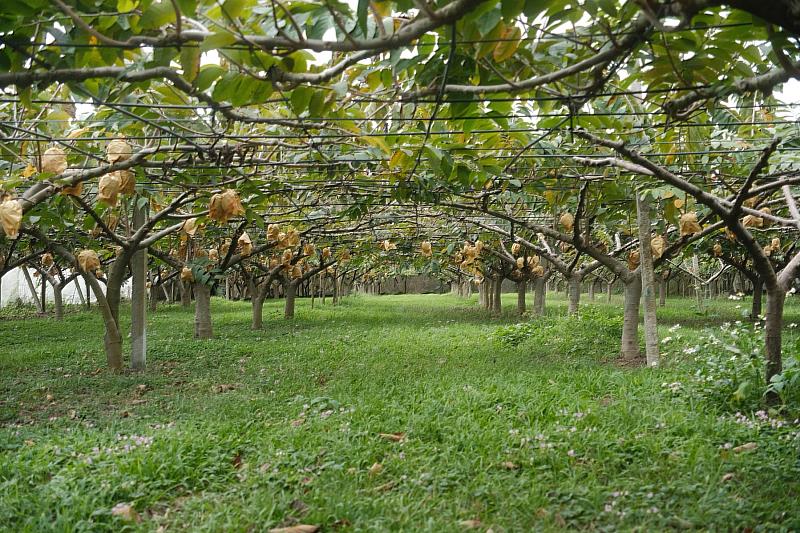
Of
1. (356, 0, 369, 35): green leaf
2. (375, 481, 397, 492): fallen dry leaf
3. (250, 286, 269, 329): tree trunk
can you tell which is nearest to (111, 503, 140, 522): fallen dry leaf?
(375, 481, 397, 492): fallen dry leaf

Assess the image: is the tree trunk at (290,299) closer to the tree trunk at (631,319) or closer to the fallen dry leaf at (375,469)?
the tree trunk at (631,319)

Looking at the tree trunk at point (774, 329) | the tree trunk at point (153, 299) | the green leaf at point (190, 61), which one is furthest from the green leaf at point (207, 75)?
the tree trunk at point (153, 299)

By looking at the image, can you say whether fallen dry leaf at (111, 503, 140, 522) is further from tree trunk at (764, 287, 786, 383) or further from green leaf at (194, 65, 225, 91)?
tree trunk at (764, 287, 786, 383)

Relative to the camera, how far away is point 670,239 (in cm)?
984

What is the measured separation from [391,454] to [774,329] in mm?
2841

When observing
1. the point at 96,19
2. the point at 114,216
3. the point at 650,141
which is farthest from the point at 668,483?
the point at 114,216

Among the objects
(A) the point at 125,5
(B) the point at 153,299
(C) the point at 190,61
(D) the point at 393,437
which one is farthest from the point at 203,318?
(B) the point at 153,299

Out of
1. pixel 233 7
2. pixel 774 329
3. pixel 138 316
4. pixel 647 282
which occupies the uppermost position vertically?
pixel 233 7

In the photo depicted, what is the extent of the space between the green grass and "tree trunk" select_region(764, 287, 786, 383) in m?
0.53

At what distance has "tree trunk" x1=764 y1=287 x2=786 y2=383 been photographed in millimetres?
4160

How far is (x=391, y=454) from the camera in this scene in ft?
12.3

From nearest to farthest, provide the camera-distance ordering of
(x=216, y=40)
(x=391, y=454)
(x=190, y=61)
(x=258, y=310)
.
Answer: (x=216, y=40) < (x=190, y=61) < (x=391, y=454) < (x=258, y=310)

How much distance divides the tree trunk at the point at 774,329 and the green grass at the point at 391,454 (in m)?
0.53

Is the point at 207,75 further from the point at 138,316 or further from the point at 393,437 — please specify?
the point at 138,316
